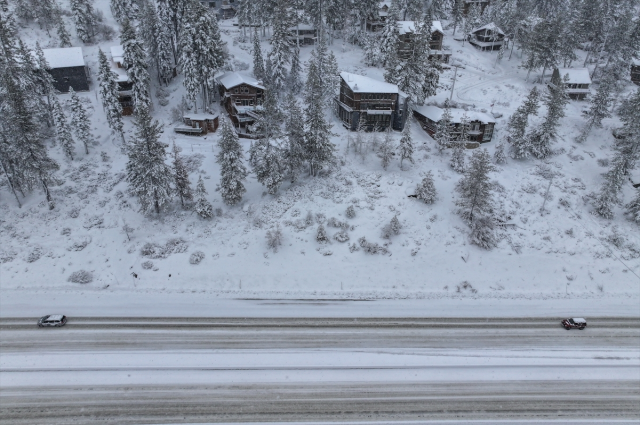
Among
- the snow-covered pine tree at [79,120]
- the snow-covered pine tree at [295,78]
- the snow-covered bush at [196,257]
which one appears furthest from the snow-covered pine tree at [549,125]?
the snow-covered pine tree at [79,120]

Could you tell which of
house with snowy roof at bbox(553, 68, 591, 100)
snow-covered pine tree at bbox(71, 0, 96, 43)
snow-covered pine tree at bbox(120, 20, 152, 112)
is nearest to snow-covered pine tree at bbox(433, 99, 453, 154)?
house with snowy roof at bbox(553, 68, 591, 100)

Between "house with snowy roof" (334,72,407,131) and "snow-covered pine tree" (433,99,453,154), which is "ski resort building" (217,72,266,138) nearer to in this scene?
"house with snowy roof" (334,72,407,131)

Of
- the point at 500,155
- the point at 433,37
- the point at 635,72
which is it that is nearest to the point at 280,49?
the point at 433,37

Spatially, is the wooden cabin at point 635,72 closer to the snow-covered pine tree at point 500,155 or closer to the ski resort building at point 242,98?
the snow-covered pine tree at point 500,155

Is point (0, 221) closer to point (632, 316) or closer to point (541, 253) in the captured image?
point (541, 253)

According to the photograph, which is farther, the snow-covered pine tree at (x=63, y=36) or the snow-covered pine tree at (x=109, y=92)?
the snow-covered pine tree at (x=63, y=36)

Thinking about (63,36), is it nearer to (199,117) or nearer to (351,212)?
(199,117)
